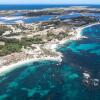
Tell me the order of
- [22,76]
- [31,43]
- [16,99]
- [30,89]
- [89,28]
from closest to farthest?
[16,99]
[30,89]
[22,76]
[31,43]
[89,28]

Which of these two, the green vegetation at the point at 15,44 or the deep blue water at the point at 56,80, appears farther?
the green vegetation at the point at 15,44

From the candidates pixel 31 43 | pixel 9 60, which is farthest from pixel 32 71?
pixel 31 43

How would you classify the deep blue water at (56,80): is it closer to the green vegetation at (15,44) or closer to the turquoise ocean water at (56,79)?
the turquoise ocean water at (56,79)

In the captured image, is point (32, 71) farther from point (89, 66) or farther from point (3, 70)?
point (89, 66)

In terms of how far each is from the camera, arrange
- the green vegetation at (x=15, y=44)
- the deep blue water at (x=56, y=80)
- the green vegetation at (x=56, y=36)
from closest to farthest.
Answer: the deep blue water at (x=56, y=80), the green vegetation at (x=15, y=44), the green vegetation at (x=56, y=36)

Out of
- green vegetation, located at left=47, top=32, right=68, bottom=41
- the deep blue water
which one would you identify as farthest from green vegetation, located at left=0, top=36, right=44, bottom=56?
the deep blue water

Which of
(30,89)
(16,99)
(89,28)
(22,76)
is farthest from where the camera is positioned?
(89,28)

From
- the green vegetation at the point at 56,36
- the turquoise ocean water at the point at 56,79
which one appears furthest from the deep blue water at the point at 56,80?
the green vegetation at the point at 56,36

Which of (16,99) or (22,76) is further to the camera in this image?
(22,76)
